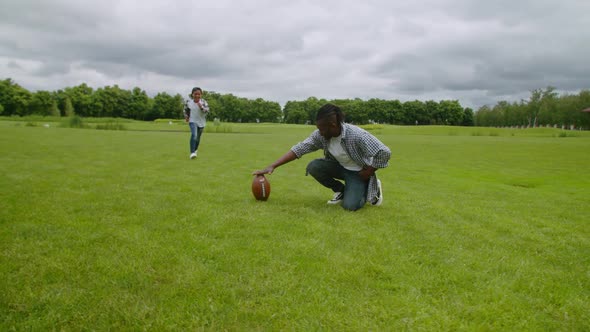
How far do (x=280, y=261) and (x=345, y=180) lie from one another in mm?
3585

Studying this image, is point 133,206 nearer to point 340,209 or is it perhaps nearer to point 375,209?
point 340,209

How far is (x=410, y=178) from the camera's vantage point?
1233 centimetres

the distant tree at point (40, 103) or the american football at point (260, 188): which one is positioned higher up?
the distant tree at point (40, 103)

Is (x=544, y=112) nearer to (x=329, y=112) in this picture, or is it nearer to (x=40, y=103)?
(x=329, y=112)

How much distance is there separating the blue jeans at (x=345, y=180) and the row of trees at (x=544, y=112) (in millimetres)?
100548

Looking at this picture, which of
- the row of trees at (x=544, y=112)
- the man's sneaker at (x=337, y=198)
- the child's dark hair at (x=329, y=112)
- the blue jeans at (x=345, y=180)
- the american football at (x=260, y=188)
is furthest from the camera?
the row of trees at (x=544, y=112)

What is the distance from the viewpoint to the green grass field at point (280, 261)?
319 cm

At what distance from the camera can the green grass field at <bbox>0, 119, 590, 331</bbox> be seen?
319cm

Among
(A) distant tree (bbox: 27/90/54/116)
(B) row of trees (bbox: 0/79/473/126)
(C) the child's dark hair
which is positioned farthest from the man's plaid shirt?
(A) distant tree (bbox: 27/90/54/116)


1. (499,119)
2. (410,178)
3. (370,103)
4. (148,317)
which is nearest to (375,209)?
(148,317)

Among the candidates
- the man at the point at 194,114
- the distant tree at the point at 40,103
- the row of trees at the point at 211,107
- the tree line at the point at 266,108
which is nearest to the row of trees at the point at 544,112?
the tree line at the point at 266,108

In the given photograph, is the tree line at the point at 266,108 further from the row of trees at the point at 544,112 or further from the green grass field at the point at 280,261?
the green grass field at the point at 280,261

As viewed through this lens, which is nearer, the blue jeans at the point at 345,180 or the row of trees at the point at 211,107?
the blue jeans at the point at 345,180

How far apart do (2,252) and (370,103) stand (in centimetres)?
13733
